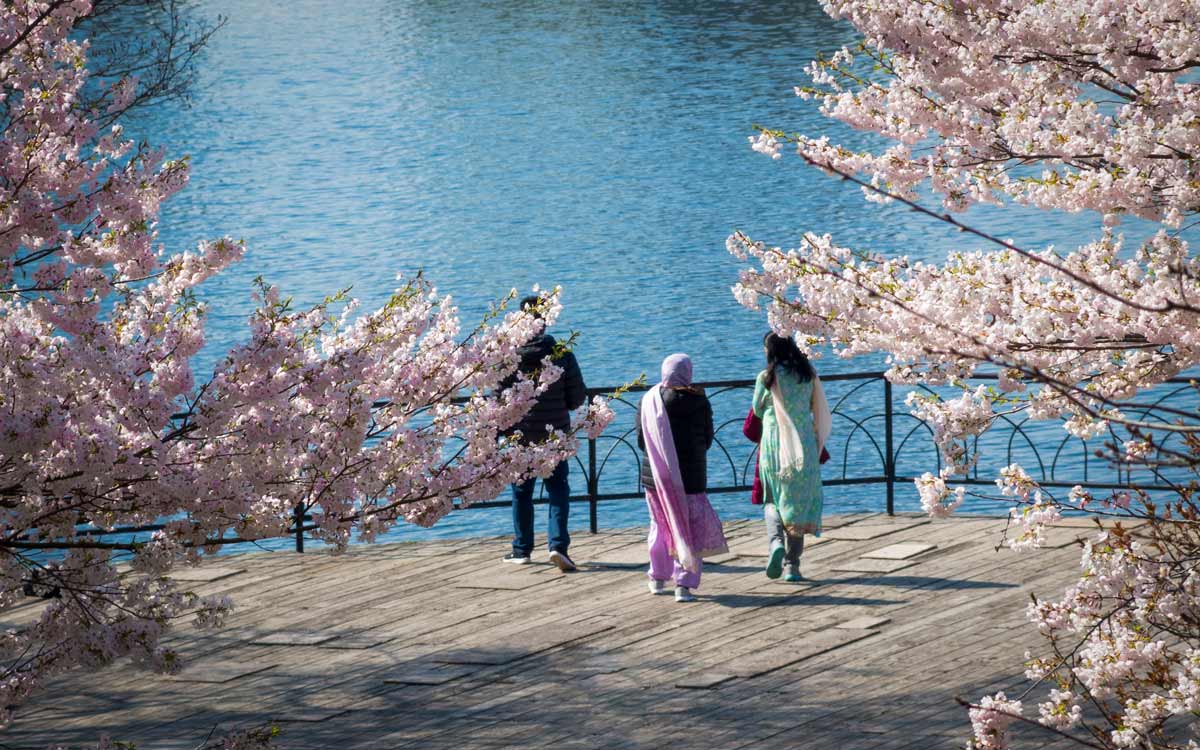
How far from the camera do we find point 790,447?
36.7ft

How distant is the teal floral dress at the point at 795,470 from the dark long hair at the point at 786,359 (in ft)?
0.11

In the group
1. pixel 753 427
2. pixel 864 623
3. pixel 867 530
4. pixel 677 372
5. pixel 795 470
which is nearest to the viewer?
pixel 864 623

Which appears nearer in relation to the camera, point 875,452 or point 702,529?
point 702,529

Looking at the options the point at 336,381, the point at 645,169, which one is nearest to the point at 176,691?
the point at 336,381

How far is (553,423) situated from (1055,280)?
5.62m

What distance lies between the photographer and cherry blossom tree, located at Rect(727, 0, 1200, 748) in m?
5.38

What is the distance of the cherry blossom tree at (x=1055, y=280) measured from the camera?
212 inches

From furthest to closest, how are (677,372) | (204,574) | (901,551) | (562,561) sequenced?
(204,574)
(901,551)
(562,561)
(677,372)

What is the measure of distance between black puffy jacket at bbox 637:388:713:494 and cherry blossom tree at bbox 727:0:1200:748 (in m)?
3.17

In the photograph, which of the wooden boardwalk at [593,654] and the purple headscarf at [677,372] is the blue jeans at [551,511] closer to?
the wooden boardwalk at [593,654]

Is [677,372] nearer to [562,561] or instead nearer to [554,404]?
[554,404]

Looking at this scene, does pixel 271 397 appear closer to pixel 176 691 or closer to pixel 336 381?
pixel 336 381

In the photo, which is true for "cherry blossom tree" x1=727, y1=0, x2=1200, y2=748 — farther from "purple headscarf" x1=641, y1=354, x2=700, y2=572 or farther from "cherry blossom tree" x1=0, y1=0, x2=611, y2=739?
"purple headscarf" x1=641, y1=354, x2=700, y2=572

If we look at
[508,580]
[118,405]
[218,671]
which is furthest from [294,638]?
[118,405]
